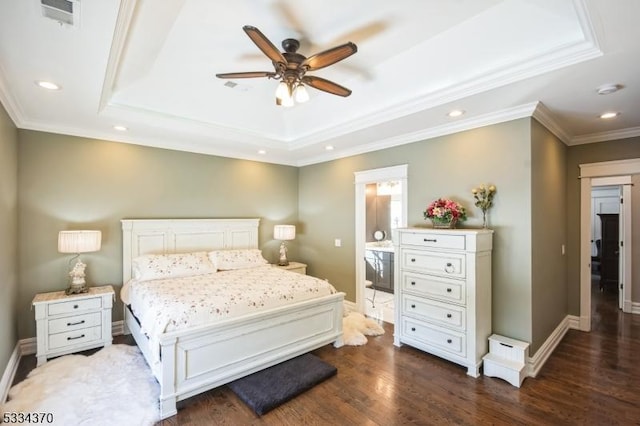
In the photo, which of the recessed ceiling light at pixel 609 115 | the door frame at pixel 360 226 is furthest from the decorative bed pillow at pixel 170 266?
the recessed ceiling light at pixel 609 115

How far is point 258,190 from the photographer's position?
5.34m

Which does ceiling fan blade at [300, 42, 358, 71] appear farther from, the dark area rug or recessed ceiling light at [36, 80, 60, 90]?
the dark area rug

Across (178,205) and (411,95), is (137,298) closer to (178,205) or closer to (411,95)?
(178,205)

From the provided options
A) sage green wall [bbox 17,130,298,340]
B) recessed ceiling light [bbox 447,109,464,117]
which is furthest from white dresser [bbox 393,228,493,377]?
sage green wall [bbox 17,130,298,340]

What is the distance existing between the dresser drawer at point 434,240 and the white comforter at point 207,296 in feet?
3.60

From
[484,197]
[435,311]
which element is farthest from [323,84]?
[435,311]

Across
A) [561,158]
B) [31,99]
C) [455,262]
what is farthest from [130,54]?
[561,158]

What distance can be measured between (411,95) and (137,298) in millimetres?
3606

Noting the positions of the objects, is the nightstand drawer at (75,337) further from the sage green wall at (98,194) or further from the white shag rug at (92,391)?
the sage green wall at (98,194)

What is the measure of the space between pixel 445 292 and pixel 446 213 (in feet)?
2.81

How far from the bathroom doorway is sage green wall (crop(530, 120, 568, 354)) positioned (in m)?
2.00

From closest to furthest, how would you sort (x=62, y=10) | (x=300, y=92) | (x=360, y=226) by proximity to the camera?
(x=62, y=10) → (x=300, y=92) → (x=360, y=226)

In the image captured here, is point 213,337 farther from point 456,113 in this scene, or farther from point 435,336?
point 456,113

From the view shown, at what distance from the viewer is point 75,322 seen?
326 centimetres
